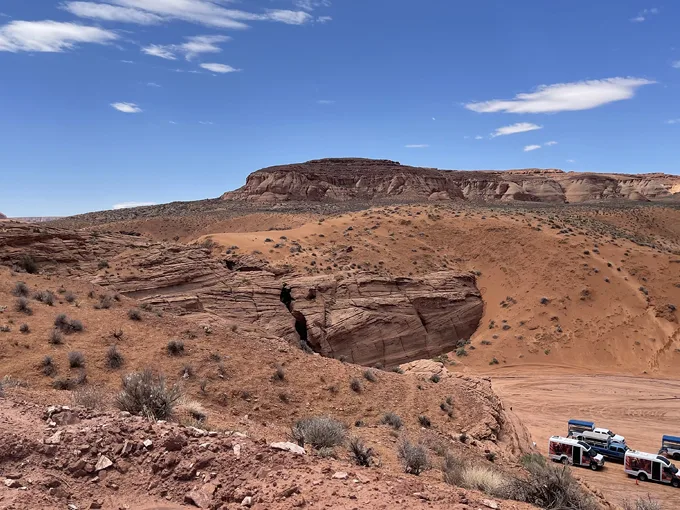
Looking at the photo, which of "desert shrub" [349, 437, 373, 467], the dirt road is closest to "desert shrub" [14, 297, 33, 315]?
"desert shrub" [349, 437, 373, 467]

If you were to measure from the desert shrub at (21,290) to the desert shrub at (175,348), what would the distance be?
17.6 ft

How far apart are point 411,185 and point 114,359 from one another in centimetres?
7487

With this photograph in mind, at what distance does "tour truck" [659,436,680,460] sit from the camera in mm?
17328

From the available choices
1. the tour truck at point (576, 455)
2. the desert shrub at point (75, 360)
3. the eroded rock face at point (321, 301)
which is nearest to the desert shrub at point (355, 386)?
the desert shrub at point (75, 360)

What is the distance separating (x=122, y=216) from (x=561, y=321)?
54.3 m

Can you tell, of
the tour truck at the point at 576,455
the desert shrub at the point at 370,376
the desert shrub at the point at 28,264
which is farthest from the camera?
the desert shrub at the point at 28,264

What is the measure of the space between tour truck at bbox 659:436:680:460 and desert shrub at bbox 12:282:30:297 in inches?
870

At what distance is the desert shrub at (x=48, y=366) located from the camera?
1059 centimetres

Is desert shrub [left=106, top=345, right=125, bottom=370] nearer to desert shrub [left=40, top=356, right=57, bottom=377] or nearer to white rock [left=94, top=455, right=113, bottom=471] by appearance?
desert shrub [left=40, top=356, right=57, bottom=377]

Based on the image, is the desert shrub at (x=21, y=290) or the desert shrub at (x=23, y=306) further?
the desert shrub at (x=21, y=290)

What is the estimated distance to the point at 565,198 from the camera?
103 metres

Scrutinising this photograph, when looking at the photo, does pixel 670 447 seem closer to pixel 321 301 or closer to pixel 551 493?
pixel 321 301

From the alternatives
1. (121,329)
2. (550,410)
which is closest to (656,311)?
(550,410)

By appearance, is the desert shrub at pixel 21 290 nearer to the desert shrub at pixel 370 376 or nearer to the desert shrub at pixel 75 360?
the desert shrub at pixel 75 360
